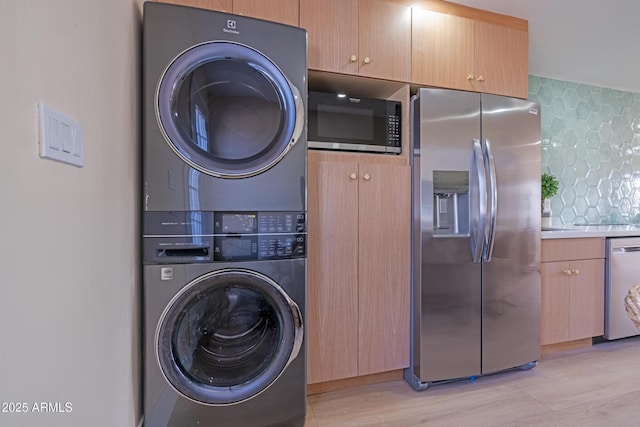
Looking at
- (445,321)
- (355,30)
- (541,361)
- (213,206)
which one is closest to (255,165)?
(213,206)

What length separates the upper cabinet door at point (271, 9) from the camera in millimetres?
1515

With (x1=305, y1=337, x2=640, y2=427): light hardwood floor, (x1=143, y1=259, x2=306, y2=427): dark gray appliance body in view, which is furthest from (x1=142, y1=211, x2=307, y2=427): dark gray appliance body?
(x1=305, y1=337, x2=640, y2=427): light hardwood floor

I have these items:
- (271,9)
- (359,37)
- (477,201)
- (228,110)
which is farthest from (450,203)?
(271,9)

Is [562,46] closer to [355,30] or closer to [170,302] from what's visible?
[355,30]

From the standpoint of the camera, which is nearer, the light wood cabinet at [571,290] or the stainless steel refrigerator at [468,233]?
the stainless steel refrigerator at [468,233]

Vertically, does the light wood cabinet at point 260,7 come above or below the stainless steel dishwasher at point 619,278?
above

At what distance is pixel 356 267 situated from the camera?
5.56ft

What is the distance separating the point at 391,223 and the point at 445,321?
659 millimetres

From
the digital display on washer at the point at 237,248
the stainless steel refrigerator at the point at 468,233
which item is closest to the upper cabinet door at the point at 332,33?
the stainless steel refrigerator at the point at 468,233

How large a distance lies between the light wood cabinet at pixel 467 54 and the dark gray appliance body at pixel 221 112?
2.90 ft

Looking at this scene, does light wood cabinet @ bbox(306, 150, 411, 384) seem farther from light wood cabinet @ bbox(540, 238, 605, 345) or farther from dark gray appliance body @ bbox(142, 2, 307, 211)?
light wood cabinet @ bbox(540, 238, 605, 345)

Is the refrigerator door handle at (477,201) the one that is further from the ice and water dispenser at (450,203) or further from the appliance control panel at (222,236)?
the appliance control panel at (222,236)

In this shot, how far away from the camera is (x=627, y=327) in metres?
2.32

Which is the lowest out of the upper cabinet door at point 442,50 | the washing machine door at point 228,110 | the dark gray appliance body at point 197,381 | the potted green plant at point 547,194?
the dark gray appliance body at point 197,381
